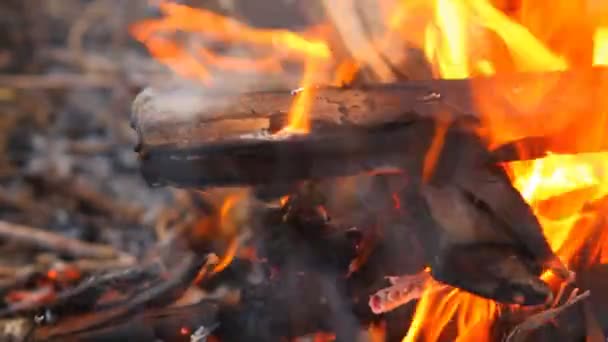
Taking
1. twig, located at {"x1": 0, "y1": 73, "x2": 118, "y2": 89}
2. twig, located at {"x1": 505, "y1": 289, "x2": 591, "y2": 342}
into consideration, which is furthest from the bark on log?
twig, located at {"x1": 0, "y1": 73, "x2": 118, "y2": 89}

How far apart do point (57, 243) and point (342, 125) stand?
1.22 metres

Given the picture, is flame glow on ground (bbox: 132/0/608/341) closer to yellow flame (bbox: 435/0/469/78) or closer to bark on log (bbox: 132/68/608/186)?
yellow flame (bbox: 435/0/469/78)

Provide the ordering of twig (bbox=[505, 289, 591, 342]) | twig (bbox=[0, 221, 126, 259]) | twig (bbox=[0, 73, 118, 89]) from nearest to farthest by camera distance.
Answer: twig (bbox=[505, 289, 591, 342])
twig (bbox=[0, 221, 126, 259])
twig (bbox=[0, 73, 118, 89])

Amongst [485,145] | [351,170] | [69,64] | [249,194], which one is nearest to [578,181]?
[485,145]

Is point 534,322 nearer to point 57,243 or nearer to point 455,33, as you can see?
point 455,33

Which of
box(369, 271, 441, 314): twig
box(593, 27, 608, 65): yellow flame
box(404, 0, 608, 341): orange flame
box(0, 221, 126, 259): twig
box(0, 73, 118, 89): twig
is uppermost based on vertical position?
box(593, 27, 608, 65): yellow flame

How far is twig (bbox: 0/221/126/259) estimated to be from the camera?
206cm

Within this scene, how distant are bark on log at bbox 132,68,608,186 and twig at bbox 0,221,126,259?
3.18 feet

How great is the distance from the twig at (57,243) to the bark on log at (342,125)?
97 cm

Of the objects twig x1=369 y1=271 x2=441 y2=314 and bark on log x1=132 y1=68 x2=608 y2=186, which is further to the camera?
twig x1=369 y1=271 x2=441 y2=314

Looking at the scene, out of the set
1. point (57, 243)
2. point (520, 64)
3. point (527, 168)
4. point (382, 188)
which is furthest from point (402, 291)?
point (57, 243)

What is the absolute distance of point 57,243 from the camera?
6.82ft

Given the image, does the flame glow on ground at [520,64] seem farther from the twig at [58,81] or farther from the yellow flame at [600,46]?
the twig at [58,81]

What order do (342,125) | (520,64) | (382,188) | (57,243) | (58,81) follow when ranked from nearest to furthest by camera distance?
(342,125), (382,188), (520,64), (57,243), (58,81)
